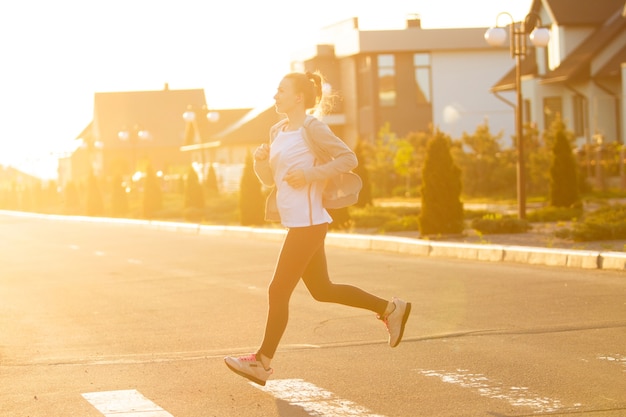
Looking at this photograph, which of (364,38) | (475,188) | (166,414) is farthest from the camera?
(364,38)

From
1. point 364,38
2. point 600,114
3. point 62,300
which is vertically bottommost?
point 62,300

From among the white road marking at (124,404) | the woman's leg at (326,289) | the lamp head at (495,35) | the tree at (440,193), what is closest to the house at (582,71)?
the lamp head at (495,35)

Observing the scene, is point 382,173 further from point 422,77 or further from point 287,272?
point 287,272

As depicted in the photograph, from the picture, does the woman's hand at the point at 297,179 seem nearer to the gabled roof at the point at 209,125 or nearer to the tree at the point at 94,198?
the tree at the point at 94,198

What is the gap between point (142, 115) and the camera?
4254 inches

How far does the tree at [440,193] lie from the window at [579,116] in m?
23.3

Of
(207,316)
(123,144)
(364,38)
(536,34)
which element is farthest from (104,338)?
(123,144)

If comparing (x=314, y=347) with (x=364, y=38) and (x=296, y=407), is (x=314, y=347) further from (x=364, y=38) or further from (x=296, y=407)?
(x=364, y=38)

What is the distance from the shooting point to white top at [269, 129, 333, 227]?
7430 millimetres

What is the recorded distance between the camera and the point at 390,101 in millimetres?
63531

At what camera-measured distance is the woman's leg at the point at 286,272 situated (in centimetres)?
737

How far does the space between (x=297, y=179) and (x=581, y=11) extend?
38382mm

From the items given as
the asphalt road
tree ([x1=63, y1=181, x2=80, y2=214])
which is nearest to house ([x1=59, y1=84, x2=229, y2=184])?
tree ([x1=63, y1=181, x2=80, y2=214])

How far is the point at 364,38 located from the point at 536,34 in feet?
133
